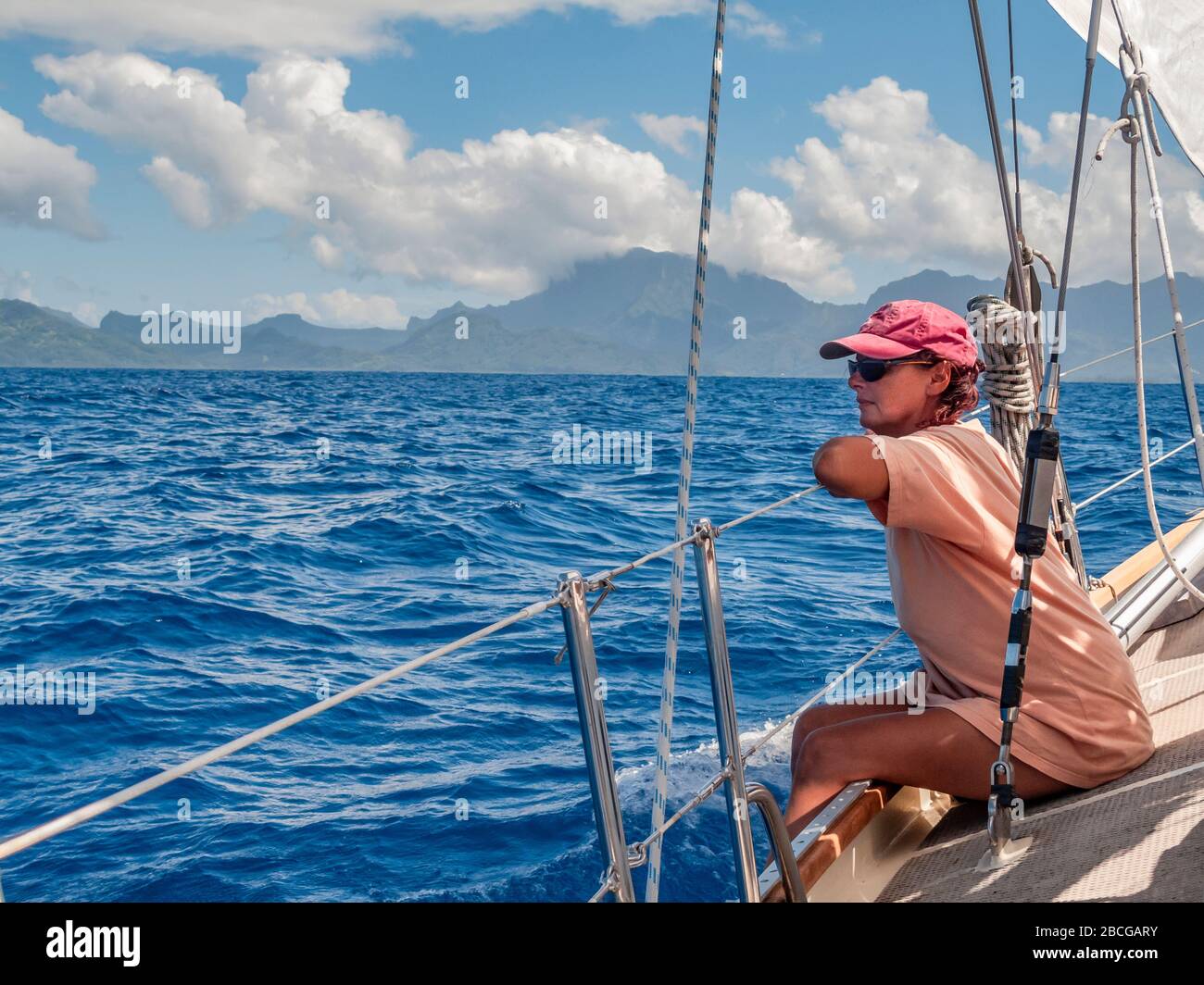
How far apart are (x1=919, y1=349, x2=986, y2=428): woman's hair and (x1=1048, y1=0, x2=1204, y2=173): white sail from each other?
79cm

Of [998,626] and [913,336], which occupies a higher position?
[913,336]

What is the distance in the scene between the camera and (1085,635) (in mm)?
1862

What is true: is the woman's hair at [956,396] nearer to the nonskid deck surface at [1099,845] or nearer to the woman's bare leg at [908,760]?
the woman's bare leg at [908,760]

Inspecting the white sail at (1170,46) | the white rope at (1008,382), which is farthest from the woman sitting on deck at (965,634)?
the white sail at (1170,46)

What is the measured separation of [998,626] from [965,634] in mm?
57

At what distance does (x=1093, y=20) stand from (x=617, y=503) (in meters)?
9.42

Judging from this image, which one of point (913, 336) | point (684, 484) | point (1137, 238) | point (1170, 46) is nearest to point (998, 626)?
point (913, 336)

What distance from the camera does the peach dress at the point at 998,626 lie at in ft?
5.88

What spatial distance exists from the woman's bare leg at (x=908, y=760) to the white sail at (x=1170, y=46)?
4.39 ft

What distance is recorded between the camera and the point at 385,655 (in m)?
6.11

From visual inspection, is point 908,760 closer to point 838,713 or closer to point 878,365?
point 838,713

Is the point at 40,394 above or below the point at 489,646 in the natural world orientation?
above
